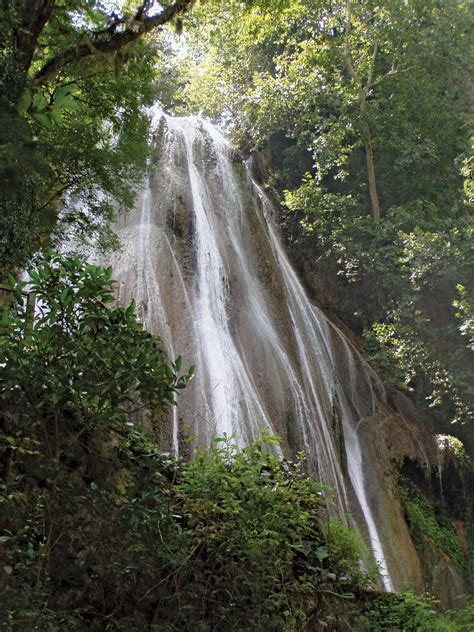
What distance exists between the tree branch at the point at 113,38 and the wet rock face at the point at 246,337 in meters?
4.81

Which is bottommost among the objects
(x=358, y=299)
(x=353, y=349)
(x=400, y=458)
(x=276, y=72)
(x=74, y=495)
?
(x=74, y=495)

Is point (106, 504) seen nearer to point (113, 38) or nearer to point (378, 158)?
point (113, 38)

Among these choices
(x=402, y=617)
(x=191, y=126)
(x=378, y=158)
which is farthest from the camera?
(x=378, y=158)

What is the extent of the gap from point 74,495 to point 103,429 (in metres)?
0.72

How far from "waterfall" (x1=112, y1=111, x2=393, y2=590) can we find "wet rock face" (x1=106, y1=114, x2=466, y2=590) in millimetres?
28

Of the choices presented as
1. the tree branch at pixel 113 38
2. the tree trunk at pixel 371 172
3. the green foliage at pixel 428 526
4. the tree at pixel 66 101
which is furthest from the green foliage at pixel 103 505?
the tree trunk at pixel 371 172

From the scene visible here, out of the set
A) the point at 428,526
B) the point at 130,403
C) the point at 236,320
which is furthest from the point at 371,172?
the point at 130,403

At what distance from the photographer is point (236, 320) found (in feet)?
39.9

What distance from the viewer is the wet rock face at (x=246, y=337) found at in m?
10.7

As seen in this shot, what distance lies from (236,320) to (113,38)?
6369mm

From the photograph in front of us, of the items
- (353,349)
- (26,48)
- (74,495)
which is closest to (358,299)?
(353,349)

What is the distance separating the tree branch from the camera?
6.16 meters

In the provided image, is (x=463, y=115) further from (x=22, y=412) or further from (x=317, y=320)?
(x=22, y=412)

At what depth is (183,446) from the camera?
9086mm
